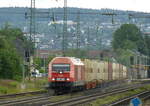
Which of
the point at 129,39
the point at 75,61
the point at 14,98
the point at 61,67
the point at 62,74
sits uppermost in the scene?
the point at 129,39

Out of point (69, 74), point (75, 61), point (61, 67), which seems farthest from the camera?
point (75, 61)

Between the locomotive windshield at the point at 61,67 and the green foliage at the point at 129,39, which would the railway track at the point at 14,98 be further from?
the green foliage at the point at 129,39

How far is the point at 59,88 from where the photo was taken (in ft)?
158

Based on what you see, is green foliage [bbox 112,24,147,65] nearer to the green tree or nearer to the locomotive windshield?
the green tree

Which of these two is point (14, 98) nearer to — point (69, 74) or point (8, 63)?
point (69, 74)

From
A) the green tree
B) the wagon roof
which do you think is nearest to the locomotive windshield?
the wagon roof

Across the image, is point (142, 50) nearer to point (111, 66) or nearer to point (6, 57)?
point (111, 66)

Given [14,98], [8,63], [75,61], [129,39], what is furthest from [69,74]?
[129,39]

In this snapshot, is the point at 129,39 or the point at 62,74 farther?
the point at 129,39

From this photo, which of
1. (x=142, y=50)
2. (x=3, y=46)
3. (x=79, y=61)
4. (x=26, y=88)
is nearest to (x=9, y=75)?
(x=3, y=46)

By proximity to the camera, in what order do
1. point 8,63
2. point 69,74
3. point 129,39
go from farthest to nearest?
point 129,39, point 8,63, point 69,74

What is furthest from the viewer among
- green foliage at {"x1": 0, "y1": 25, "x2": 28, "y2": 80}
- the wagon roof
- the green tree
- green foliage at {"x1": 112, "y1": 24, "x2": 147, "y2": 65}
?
the green tree

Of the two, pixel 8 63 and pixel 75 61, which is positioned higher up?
pixel 75 61

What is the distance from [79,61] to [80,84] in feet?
6.78
